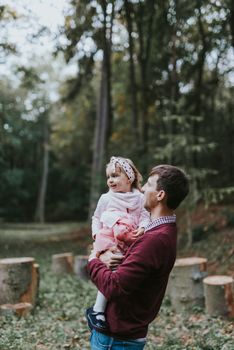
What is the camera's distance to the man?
2.67 metres

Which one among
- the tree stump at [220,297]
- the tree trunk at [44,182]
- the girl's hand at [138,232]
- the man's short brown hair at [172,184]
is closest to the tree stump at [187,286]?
the tree stump at [220,297]

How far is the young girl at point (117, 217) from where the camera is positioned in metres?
2.96

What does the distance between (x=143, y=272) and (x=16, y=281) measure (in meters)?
5.28

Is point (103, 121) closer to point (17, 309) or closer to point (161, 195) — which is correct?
point (17, 309)

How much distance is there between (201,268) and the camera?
8.06 m

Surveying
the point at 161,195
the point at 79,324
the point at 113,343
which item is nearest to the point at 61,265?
the point at 79,324

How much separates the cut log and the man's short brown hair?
16.4 ft

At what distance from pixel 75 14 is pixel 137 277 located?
48.4ft

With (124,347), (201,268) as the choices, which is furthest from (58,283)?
(124,347)

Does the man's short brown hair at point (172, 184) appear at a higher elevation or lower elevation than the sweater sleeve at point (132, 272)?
higher

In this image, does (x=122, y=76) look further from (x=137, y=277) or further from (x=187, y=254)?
(x=137, y=277)

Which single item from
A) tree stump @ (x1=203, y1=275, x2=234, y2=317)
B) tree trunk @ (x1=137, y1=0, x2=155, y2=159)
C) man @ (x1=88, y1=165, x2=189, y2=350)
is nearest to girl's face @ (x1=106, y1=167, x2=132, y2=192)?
man @ (x1=88, y1=165, x2=189, y2=350)

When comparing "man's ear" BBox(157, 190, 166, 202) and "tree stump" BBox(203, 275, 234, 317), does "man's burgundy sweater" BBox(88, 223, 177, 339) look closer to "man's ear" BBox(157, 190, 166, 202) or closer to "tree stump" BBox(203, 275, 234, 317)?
"man's ear" BBox(157, 190, 166, 202)

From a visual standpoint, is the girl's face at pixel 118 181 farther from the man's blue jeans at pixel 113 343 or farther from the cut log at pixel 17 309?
the cut log at pixel 17 309
